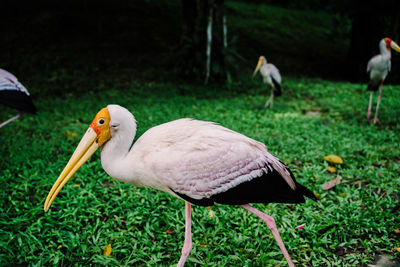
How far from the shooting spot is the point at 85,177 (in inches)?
129

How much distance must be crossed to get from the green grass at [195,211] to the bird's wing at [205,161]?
0.72 meters

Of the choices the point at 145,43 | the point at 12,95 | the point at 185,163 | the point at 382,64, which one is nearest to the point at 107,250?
the point at 185,163

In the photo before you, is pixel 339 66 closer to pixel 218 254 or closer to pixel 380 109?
pixel 380 109

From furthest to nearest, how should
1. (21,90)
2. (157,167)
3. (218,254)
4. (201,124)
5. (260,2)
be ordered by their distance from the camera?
(260,2) < (21,90) < (218,254) < (201,124) < (157,167)

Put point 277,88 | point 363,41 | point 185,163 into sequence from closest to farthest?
point 185,163 → point 277,88 → point 363,41

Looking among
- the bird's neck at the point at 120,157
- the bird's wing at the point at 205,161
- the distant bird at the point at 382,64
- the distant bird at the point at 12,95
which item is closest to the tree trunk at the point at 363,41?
the distant bird at the point at 382,64

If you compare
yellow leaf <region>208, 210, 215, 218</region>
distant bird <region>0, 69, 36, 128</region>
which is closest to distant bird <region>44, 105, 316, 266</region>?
yellow leaf <region>208, 210, 215, 218</region>

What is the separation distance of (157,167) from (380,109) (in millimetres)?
5540

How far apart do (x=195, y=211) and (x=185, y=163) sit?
1126 millimetres

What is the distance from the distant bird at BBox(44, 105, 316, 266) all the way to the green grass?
1.70 feet

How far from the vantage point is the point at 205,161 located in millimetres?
1942

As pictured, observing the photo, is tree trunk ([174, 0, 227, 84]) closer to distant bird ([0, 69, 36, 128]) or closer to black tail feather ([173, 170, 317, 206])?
distant bird ([0, 69, 36, 128])

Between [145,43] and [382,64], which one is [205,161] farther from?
[145,43]

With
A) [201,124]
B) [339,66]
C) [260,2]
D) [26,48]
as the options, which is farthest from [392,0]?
[260,2]
